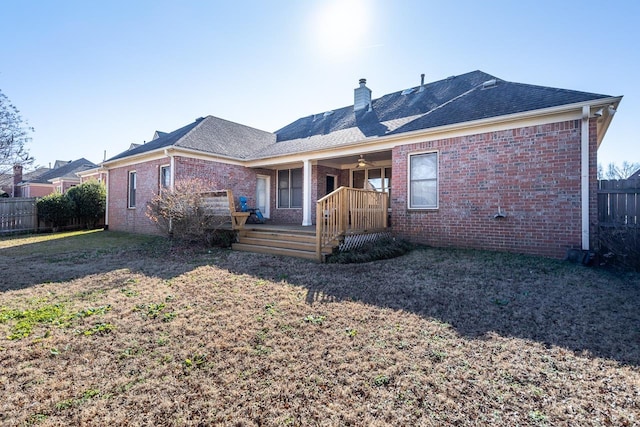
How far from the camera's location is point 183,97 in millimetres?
12766

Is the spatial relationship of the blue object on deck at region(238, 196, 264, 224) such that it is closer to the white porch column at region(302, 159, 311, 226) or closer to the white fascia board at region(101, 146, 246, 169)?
the white fascia board at region(101, 146, 246, 169)

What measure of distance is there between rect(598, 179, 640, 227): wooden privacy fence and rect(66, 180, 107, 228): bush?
65.3ft

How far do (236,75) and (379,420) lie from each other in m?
11.5

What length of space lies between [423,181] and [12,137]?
49.3 feet

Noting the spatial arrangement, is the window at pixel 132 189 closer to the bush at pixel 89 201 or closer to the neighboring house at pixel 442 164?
the neighboring house at pixel 442 164

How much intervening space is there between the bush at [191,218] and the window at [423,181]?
5657mm

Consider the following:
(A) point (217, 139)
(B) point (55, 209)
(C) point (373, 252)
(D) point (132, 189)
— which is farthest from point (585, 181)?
(B) point (55, 209)

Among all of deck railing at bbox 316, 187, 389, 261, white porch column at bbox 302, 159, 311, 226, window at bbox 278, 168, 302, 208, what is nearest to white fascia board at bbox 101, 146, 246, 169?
window at bbox 278, 168, 302, 208

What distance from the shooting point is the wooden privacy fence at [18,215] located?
14383 mm

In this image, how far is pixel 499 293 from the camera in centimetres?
484

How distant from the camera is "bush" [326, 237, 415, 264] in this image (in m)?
7.06

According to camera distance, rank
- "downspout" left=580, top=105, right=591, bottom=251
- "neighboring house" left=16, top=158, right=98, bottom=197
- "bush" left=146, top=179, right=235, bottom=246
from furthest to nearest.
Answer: "neighboring house" left=16, top=158, right=98, bottom=197, "bush" left=146, top=179, right=235, bottom=246, "downspout" left=580, top=105, right=591, bottom=251

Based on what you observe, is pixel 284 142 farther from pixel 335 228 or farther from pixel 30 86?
pixel 30 86

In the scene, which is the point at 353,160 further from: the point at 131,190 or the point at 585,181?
the point at 131,190
